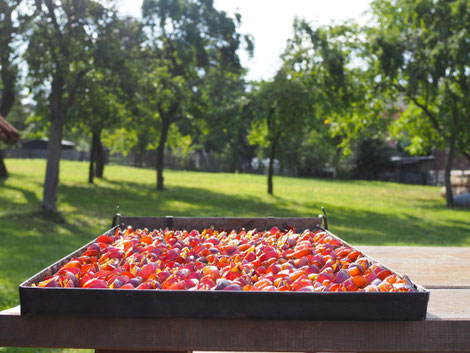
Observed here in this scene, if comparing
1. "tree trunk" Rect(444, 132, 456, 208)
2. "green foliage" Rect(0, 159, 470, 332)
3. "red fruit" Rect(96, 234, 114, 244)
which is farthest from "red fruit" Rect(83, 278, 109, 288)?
"tree trunk" Rect(444, 132, 456, 208)

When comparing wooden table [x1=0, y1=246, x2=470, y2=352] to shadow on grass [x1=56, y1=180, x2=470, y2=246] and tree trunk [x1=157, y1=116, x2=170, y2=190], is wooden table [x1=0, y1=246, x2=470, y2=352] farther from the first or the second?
tree trunk [x1=157, y1=116, x2=170, y2=190]

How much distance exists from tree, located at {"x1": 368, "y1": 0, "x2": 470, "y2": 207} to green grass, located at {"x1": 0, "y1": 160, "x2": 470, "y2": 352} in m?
3.62

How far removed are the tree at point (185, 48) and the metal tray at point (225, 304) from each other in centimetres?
1774

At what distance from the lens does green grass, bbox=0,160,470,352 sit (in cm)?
981

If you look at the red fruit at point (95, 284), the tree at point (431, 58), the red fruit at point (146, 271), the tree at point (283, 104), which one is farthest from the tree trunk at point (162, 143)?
the red fruit at point (95, 284)

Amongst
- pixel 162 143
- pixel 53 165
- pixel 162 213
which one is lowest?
pixel 162 213

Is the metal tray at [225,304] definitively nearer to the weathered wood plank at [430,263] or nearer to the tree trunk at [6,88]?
the weathered wood plank at [430,263]

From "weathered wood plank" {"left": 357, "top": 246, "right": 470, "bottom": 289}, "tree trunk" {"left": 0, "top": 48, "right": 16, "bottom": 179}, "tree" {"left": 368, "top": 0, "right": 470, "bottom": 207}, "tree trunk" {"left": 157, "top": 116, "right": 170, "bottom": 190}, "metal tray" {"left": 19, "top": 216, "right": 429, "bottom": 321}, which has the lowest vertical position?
"weathered wood plank" {"left": 357, "top": 246, "right": 470, "bottom": 289}

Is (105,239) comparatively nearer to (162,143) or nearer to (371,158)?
(162,143)

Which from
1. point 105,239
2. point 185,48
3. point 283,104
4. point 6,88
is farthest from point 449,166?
point 105,239

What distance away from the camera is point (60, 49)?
12.9 m

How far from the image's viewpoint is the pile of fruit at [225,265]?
1.95m

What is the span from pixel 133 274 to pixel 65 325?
0.40m

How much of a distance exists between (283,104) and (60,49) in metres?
9.53
